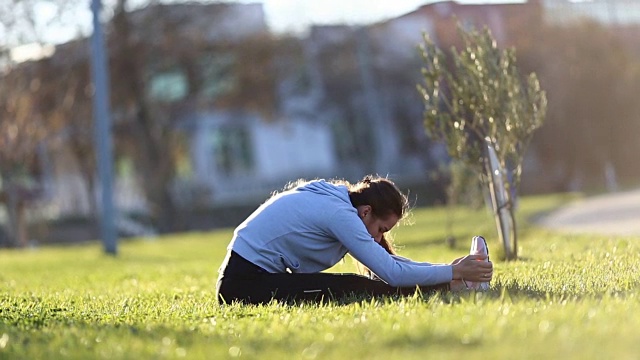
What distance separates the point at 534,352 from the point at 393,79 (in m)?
45.9

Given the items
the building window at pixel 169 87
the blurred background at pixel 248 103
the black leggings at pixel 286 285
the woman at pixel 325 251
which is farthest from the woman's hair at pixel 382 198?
the building window at pixel 169 87

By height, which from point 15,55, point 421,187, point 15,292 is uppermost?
point 15,55

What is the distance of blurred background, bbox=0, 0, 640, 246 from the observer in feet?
122

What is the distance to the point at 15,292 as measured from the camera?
38.7 ft

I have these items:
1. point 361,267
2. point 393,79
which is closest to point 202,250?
point 361,267

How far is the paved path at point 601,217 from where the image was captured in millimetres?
17172

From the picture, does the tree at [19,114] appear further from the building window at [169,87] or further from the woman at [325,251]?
the woman at [325,251]

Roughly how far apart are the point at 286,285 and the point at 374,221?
2.25 feet

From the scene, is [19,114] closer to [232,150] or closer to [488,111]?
[232,150]

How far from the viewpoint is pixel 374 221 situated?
Answer: 7941mm

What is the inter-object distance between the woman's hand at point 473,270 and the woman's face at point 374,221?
1.62 feet

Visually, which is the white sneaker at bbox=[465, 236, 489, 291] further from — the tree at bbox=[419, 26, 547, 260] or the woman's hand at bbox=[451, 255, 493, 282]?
the tree at bbox=[419, 26, 547, 260]

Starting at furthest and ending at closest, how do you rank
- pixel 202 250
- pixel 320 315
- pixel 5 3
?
1. pixel 5 3
2. pixel 202 250
3. pixel 320 315

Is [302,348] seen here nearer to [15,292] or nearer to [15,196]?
[15,292]
